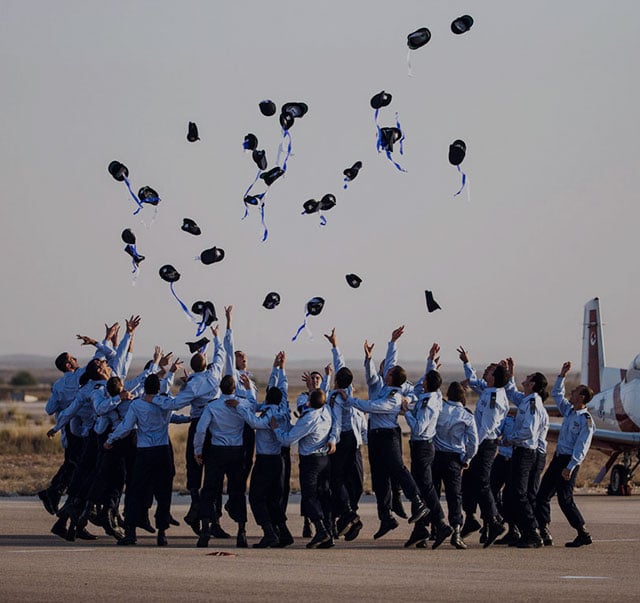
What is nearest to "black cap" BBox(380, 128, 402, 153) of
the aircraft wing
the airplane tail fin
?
the aircraft wing

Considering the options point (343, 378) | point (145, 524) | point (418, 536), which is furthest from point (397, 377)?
point (145, 524)

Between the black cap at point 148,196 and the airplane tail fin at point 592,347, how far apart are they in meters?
23.5

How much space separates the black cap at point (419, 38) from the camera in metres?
20.4

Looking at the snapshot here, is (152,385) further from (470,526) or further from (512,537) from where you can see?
(512,537)

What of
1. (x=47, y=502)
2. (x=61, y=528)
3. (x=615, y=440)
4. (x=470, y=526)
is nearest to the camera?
(x=61, y=528)

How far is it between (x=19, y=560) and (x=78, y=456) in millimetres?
3545

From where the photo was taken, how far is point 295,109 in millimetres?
21812

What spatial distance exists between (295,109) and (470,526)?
266 inches

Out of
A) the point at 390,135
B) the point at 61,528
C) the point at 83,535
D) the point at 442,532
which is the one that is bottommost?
the point at 83,535

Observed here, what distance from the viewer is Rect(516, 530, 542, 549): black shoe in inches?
709

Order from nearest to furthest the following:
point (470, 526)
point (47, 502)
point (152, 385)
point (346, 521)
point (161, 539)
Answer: point (152, 385)
point (161, 539)
point (346, 521)
point (470, 526)
point (47, 502)

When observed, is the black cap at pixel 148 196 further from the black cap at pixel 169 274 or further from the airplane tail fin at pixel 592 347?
the airplane tail fin at pixel 592 347

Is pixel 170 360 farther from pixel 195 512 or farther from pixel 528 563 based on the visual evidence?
pixel 528 563

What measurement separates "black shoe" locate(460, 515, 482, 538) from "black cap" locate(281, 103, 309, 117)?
6519 mm
